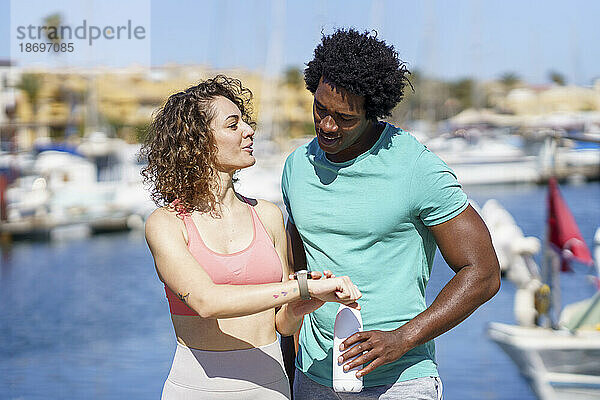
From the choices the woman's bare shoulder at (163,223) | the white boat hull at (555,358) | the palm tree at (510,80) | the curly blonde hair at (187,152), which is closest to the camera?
the woman's bare shoulder at (163,223)

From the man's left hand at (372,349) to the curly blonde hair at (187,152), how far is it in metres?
0.58

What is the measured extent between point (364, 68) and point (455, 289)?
2.15 ft

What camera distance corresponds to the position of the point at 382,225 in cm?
227

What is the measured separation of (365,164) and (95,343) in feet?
42.8

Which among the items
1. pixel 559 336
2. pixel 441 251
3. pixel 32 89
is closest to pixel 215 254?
pixel 441 251

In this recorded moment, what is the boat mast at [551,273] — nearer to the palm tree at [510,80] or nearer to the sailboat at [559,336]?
the sailboat at [559,336]

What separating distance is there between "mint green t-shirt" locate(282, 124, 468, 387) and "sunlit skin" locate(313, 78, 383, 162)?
8cm

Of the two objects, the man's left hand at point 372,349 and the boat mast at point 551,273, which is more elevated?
the man's left hand at point 372,349

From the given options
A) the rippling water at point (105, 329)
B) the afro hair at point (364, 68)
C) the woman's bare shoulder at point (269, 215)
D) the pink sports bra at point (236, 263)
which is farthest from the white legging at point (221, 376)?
the rippling water at point (105, 329)

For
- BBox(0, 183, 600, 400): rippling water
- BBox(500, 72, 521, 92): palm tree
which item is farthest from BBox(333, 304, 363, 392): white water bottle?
BBox(500, 72, 521, 92): palm tree

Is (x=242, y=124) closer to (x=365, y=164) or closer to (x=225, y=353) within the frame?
(x=365, y=164)

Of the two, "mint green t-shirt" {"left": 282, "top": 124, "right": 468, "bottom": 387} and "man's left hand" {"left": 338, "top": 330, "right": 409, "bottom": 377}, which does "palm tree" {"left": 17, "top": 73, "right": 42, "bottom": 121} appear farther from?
"man's left hand" {"left": 338, "top": 330, "right": 409, "bottom": 377}

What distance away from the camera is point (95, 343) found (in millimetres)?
14516

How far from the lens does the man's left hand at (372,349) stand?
210 centimetres
